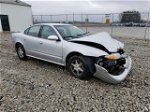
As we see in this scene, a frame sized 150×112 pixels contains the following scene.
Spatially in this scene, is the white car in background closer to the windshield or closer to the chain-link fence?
the windshield

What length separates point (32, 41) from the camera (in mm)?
4938

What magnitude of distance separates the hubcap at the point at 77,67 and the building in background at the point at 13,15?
16322 mm

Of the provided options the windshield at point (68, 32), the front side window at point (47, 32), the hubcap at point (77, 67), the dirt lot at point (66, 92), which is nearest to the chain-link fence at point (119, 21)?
the windshield at point (68, 32)

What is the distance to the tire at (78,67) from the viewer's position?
3613 mm

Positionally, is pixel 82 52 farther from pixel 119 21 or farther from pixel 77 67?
pixel 119 21

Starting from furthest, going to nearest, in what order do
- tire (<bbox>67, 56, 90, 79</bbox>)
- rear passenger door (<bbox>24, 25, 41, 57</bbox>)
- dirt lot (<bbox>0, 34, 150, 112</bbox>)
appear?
rear passenger door (<bbox>24, 25, 41, 57</bbox>) < tire (<bbox>67, 56, 90, 79</bbox>) < dirt lot (<bbox>0, 34, 150, 112</bbox>)

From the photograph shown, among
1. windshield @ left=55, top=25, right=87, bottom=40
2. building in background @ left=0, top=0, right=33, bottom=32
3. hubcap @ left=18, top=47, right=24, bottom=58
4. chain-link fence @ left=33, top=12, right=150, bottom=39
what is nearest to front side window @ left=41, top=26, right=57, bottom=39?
windshield @ left=55, top=25, right=87, bottom=40

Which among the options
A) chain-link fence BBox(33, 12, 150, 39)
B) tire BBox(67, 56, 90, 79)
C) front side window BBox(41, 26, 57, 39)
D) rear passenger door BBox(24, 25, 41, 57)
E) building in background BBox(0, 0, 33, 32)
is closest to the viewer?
tire BBox(67, 56, 90, 79)

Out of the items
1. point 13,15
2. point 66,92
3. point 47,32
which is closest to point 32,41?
point 47,32

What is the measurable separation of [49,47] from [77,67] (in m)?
1.15

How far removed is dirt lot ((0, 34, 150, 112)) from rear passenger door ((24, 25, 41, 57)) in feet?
2.37

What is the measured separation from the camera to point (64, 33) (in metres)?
4.39

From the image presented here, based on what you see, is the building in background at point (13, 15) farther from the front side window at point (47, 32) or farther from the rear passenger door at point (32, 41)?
the front side window at point (47, 32)

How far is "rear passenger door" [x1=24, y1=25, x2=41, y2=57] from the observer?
190 inches
